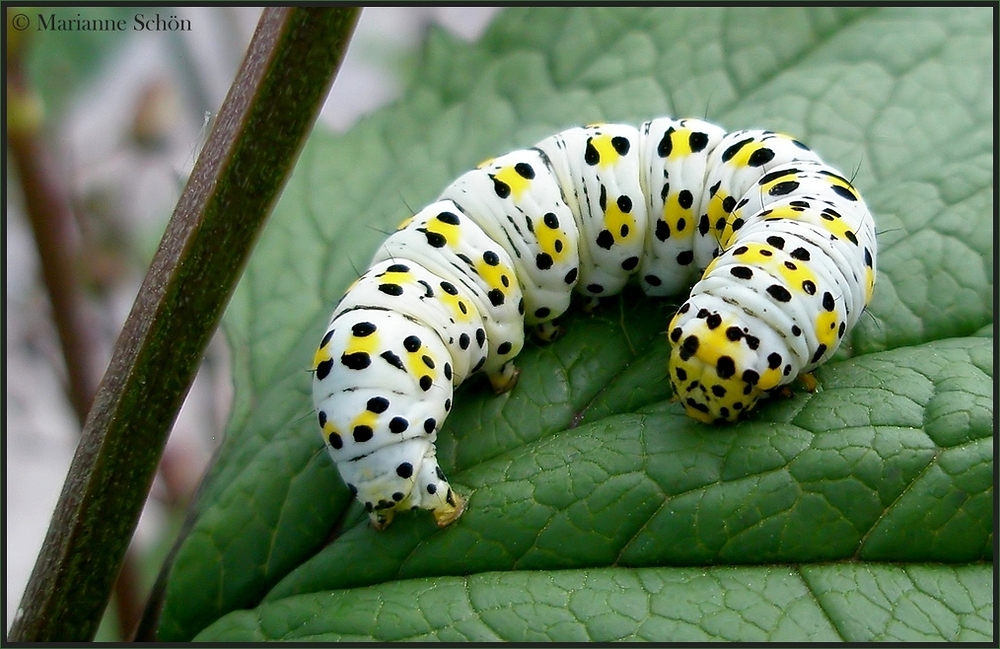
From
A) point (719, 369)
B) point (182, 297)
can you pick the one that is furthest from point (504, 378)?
point (182, 297)

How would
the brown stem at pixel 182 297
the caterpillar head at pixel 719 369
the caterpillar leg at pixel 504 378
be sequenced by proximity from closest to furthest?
1. the brown stem at pixel 182 297
2. the caterpillar head at pixel 719 369
3. the caterpillar leg at pixel 504 378

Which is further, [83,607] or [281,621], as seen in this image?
[281,621]

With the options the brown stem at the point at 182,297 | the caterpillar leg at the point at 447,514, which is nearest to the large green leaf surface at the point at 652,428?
the caterpillar leg at the point at 447,514

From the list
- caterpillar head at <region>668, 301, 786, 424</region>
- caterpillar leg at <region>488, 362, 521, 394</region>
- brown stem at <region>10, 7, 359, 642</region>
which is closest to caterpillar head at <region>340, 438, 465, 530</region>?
caterpillar leg at <region>488, 362, 521, 394</region>

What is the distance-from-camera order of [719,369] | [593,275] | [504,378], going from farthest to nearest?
[593,275] → [504,378] → [719,369]

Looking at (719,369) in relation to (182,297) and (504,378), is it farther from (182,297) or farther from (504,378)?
(182,297)

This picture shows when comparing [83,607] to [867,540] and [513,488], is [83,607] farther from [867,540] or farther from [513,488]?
[867,540]

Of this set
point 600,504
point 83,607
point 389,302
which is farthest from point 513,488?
point 83,607

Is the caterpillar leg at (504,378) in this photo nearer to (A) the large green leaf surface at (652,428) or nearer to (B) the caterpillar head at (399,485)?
(A) the large green leaf surface at (652,428)
